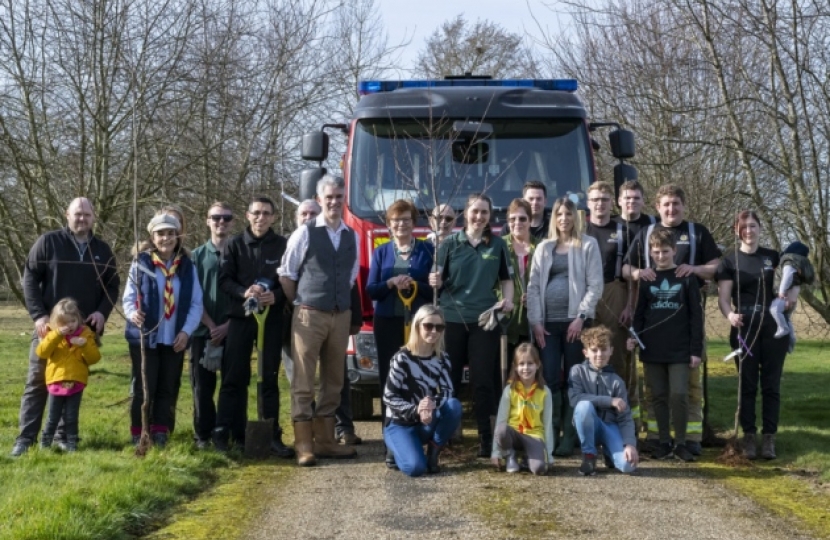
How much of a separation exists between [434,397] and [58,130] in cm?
858

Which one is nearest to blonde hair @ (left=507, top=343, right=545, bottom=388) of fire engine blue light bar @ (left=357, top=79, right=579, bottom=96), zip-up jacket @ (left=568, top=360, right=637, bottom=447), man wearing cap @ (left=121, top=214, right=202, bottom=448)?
zip-up jacket @ (left=568, top=360, right=637, bottom=447)

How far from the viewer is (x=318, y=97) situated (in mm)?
18000

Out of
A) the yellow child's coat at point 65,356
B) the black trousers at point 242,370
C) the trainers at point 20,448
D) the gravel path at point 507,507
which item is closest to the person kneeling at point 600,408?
the gravel path at point 507,507

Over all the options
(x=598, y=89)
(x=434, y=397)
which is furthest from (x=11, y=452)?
(x=598, y=89)

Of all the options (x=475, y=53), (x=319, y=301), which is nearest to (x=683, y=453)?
(x=319, y=301)

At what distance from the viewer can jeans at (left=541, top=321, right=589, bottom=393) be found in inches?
334

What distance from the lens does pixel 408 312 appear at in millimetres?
8664

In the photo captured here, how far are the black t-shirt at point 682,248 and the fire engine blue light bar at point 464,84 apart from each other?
2.70 m

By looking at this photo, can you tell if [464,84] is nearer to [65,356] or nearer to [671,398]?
[671,398]

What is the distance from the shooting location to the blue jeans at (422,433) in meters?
7.79

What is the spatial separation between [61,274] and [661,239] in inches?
179

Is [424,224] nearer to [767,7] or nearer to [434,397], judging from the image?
[434,397]

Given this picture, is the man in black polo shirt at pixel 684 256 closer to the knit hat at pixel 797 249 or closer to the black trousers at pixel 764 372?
the black trousers at pixel 764 372

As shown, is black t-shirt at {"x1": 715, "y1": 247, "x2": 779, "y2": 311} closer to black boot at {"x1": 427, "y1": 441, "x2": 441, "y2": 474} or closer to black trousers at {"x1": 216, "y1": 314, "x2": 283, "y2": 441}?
black boot at {"x1": 427, "y1": 441, "x2": 441, "y2": 474}
